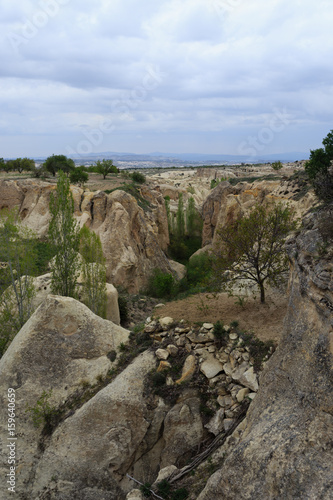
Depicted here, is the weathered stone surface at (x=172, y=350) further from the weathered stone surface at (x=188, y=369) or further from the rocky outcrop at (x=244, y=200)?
the rocky outcrop at (x=244, y=200)

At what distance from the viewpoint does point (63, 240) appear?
1553cm

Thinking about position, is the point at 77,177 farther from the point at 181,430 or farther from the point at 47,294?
the point at 181,430

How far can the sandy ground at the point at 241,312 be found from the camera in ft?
36.4

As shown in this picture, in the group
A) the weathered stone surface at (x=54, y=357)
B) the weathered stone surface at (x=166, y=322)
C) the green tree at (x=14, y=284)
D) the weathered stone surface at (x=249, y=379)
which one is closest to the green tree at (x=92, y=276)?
the green tree at (x=14, y=284)

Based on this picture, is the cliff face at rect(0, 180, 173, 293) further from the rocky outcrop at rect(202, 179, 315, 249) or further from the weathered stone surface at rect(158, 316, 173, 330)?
the weathered stone surface at rect(158, 316, 173, 330)

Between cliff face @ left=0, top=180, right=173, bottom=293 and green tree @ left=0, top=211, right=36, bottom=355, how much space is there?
33.9 ft

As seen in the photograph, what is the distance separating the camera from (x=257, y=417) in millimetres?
7152

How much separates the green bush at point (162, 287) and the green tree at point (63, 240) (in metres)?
10.9

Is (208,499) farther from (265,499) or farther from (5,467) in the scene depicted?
(5,467)

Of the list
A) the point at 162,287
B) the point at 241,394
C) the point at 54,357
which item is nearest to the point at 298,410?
the point at 241,394

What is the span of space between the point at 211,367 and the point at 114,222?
18675 millimetres

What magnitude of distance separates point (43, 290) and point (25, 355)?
19.5ft

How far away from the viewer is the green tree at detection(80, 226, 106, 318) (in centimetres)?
1619

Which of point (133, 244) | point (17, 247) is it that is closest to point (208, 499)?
point (17, 247)
